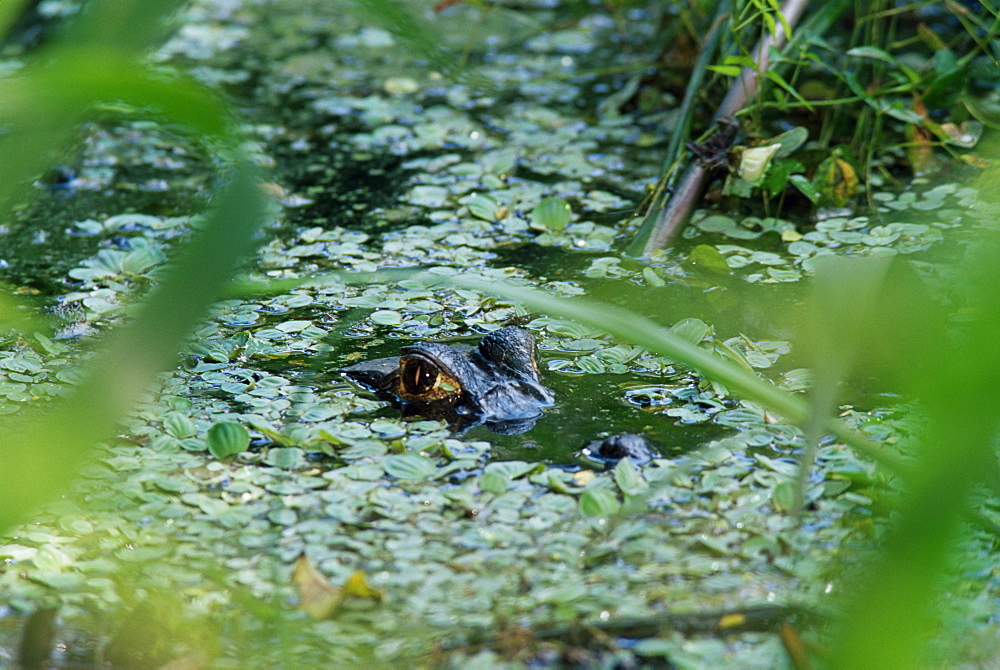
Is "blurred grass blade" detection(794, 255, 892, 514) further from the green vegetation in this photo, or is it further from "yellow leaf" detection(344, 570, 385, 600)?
"yellow leaf" detection(344, 570, 385, 600)

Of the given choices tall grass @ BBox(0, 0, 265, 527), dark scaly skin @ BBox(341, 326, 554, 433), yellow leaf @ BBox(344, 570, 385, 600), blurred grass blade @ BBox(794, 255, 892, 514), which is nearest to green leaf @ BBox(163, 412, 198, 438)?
dark scaly skin @ BBox(341, 326, 554, 433)

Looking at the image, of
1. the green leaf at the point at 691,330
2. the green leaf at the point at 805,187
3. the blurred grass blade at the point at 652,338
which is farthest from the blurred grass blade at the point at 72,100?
the green leaf at the point at 805,187

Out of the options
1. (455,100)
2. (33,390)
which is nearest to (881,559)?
(33,390)

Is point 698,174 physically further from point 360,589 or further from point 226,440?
point 360,589

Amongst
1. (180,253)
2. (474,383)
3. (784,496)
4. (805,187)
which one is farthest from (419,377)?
(805,187)

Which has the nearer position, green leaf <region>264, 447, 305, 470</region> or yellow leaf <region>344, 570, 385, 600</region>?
yellow leaf <region>344, 570, 385, 600</region>

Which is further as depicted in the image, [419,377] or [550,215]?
[550,215]
